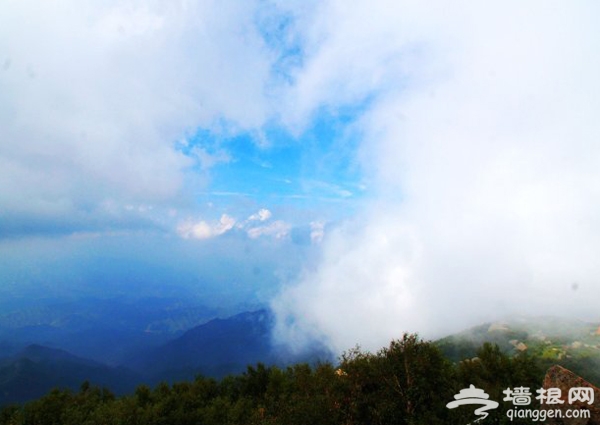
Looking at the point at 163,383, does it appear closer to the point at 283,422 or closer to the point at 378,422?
the point at 283,422

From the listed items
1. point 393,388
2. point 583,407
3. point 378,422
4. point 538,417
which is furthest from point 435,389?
point 583,407

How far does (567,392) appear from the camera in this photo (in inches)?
1061

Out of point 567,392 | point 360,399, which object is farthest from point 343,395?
A: point 567,392

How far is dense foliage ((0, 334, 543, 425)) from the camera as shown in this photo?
109ft

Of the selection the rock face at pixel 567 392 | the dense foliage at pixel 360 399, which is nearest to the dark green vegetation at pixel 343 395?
the dense foliage at pixel 360 399

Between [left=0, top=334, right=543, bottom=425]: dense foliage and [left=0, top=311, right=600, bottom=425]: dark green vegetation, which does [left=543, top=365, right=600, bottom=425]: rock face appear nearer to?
[left=0, top=311, right=600, bottom=425]: dark green vegetation

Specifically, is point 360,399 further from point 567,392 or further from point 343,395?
point 567,392

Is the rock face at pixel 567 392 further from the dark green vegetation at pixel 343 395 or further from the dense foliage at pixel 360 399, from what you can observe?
the dense foliage at pixel 360 399

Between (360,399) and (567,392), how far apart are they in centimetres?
1821

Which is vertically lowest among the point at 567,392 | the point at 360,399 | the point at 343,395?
the point at 360,399

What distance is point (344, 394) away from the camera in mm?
36875

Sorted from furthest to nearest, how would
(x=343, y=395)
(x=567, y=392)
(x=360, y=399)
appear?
(x=343, y=395) < (x=360, y=399) < (x=567, y=392)

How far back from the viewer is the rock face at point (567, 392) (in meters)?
25.5

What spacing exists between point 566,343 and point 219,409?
218 m
